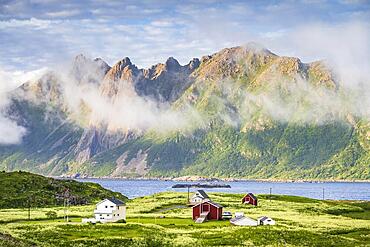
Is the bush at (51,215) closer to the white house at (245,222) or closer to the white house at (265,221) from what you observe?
the white house at (245,222)

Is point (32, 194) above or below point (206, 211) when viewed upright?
above

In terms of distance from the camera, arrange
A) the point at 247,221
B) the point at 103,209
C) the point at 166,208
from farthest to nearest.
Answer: the point at 166,208
the point at 103,209
the point at 247,221

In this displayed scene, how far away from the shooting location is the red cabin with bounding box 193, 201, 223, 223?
133750mm

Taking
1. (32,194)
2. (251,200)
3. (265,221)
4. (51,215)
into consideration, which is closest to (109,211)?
(51,215)

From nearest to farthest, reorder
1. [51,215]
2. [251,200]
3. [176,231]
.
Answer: [176,231], [51,215], [251,200]

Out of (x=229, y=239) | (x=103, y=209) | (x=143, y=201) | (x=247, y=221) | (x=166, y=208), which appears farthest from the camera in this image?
(x=143, y=201)

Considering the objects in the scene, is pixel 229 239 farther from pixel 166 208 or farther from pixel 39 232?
pixel 166 208

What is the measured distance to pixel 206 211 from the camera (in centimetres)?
13538

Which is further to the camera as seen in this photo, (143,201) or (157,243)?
(143,201)

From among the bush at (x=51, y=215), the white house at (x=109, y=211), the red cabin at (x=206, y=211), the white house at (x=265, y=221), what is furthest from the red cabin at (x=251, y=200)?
the bush at (x=51, y=215)

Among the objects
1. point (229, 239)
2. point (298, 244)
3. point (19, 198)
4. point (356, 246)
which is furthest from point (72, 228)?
point (19, 198)

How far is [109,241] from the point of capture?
93.2m

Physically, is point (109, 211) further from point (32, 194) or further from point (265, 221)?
point (32, 194)

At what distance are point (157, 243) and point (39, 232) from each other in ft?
66.5
